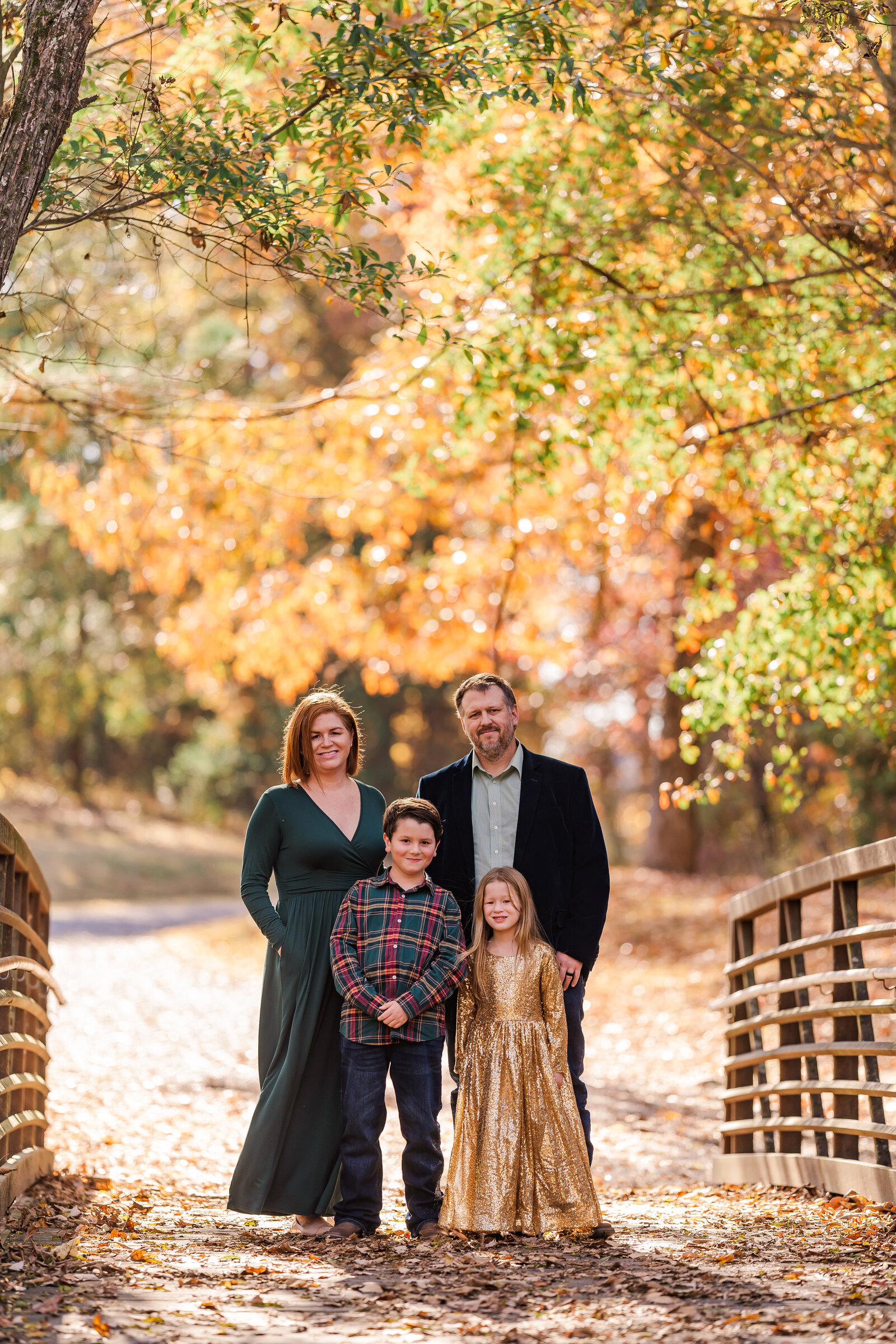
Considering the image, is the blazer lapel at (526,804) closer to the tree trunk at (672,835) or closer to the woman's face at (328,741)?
the woman's face at (328,741)

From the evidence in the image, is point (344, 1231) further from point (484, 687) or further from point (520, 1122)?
point (484, 687)

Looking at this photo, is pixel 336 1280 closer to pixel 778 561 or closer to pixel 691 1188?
pixel 691 1188

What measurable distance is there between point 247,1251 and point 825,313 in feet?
18.4

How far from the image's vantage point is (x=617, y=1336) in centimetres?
348

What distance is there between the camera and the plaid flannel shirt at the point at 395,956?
4.70m

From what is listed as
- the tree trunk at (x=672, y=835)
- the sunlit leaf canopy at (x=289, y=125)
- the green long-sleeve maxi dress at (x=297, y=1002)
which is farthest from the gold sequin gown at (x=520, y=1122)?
the tree trunk at (x=672, y=835)

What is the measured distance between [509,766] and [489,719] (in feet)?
0.81

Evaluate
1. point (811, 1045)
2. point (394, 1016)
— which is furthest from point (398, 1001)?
point (811, 1045)

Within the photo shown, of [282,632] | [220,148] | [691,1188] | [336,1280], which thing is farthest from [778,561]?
[336,1280]

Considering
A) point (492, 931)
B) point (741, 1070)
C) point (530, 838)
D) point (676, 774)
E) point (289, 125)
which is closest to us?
point (492, 931)

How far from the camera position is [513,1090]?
4.72 metres

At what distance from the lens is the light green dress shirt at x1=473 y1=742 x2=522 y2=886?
5.05 meters

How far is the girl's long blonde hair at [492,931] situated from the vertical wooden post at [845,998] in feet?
4.80

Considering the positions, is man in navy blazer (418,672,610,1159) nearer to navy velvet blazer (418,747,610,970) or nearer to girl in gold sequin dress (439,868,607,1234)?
navy velvet blazer (418,747,610,970)
